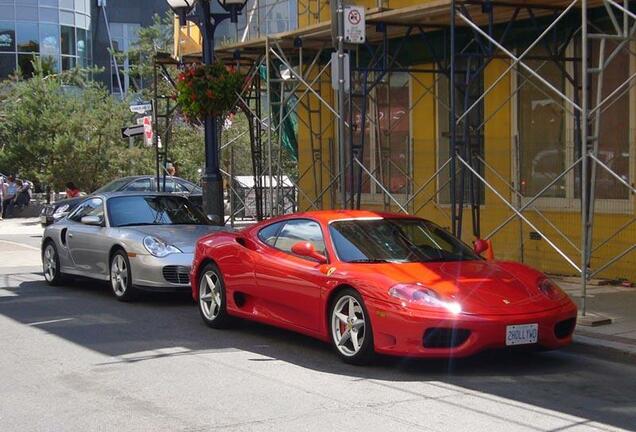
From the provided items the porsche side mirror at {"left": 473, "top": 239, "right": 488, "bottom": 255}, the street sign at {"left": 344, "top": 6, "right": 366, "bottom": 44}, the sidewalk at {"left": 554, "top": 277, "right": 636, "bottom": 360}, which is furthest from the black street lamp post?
the porsche side mirror at {"left": 473, "top": 239, "right": 488, "bottom": 255}

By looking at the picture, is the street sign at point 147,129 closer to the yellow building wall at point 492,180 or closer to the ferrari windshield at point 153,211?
the yellow building wall at point 492,180

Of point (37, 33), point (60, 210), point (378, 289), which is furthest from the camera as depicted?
point (37, 33)

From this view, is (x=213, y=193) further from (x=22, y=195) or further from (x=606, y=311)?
(x=22, y=195)

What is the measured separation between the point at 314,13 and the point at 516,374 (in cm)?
1040

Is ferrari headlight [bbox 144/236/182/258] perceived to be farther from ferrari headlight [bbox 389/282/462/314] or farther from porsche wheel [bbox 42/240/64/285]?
ferrari headlight [bbox 389/282/462/314]

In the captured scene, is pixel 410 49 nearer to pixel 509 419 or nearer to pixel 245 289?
pixel 245 289

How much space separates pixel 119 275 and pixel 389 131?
6.61m

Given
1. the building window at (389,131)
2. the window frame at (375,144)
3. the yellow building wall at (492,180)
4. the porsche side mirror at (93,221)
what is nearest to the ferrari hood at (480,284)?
the yellow building wall at (492,180)

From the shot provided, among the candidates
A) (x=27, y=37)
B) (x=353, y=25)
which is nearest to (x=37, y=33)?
(x=27, y=37)

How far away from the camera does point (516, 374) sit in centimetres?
779

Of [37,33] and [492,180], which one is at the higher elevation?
[37,33]

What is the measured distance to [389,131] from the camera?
55.5 ft

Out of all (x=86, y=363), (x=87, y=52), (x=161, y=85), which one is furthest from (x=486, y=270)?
(x=87, y=52)

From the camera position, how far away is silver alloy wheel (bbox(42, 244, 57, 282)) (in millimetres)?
13742
